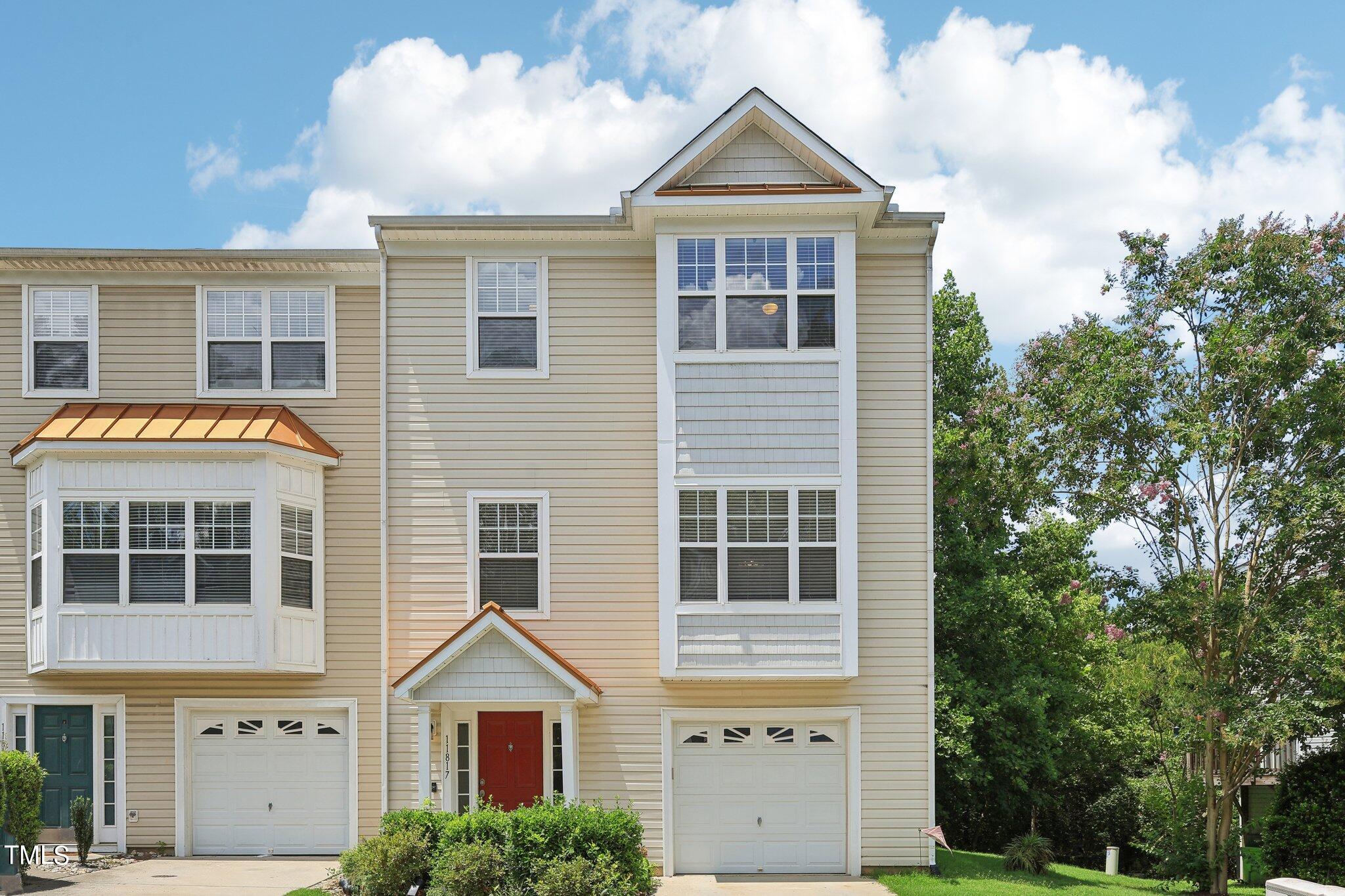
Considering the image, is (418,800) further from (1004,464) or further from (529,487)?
(1004,464)

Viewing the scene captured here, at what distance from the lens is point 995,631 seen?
2223 cm

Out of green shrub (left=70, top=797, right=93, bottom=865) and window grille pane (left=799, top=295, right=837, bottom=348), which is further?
window grille pane (left=799, top=295, right=837, bottom=348)

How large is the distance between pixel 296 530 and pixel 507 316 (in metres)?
4.14

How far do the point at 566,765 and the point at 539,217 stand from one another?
7.39m

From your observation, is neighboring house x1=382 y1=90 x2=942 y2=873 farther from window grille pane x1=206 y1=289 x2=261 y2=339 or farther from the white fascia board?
window grille pane x1=206 y1=289 x2=261 y2=339

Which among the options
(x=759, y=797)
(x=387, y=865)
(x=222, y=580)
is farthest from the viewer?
(x=759, y=797)

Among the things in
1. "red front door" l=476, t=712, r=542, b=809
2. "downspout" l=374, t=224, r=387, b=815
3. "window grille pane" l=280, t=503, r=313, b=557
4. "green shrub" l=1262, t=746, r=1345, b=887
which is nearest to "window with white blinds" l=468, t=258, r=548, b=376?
"downspout" l=374, t=224, r=387, b=815

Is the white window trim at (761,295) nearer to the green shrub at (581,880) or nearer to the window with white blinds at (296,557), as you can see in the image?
the window with white blinds at (296,557)

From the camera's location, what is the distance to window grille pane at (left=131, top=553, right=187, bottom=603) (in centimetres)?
1566

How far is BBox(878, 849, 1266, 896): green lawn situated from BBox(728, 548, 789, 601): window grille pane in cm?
398

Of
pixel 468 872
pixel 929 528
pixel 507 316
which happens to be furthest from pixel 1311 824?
pixel 507 316

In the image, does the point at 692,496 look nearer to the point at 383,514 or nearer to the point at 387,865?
the point at 383,514

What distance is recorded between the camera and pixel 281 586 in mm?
15883

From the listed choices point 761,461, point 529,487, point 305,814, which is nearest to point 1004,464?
point 761,461
